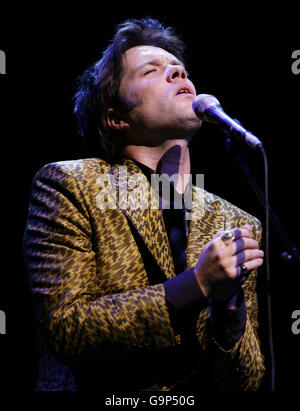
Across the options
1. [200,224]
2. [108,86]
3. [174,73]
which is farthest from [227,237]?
[108,86]

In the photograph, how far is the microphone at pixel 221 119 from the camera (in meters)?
1.38

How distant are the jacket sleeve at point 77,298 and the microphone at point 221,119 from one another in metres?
0.65

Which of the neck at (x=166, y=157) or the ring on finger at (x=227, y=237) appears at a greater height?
the neck at (x=166, y=157)

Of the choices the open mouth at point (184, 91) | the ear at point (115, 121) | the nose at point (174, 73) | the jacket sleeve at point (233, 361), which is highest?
the nose at point (174, 73)

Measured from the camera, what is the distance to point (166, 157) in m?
2.31

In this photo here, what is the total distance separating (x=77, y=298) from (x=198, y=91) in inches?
82.6

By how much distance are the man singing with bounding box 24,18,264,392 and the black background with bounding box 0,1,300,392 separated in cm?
72

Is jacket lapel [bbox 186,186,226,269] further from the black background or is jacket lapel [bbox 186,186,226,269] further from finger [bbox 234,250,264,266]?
the black background

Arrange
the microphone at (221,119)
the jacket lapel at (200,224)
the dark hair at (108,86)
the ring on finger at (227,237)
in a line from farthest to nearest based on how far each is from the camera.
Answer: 1. the dark hair at (108,86)
2. the jacket lapel at (200,224)
3. the ring on finger at (227,237)
4. the microphone at (221,119)

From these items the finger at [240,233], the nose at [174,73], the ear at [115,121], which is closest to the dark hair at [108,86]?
the ear at [115,121]

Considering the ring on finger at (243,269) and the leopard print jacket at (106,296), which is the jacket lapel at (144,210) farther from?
the ring on finger at (243,269)

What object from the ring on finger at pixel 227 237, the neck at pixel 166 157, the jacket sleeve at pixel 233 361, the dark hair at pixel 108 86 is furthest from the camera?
the dark hair at pixel 108 86

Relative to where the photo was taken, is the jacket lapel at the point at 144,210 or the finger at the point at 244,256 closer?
the finger at the point at 244,256
